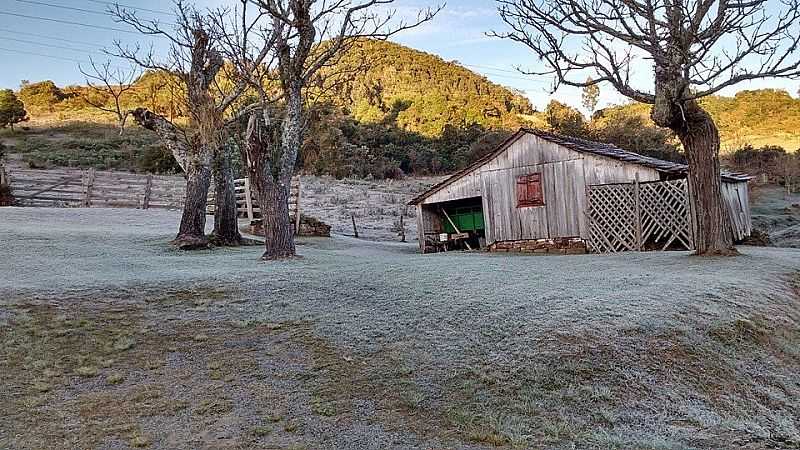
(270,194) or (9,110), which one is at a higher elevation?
(9,110)

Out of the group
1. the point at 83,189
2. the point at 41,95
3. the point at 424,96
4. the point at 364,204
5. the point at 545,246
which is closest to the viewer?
the point at 545,246

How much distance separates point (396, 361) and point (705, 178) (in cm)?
974

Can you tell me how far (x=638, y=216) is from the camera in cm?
1667

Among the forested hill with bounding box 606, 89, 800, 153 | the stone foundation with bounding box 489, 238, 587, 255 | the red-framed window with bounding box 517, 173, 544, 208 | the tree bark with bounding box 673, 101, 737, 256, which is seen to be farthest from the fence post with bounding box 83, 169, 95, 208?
the forested hill with bounding box 606, 89, 800, 153

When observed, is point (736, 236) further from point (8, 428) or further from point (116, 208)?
point (116, 208)

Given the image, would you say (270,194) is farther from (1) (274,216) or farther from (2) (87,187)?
(2) (87,187)

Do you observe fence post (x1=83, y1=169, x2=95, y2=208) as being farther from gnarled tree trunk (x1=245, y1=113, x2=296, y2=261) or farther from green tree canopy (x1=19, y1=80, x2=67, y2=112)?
green tree canopy (x1=19, y1=80, x2=67, y2=112)

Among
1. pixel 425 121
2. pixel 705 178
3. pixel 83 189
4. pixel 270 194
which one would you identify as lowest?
pixel 705 178

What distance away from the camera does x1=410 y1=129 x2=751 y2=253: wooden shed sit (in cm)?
1653

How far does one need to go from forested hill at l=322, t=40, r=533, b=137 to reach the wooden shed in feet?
98.8

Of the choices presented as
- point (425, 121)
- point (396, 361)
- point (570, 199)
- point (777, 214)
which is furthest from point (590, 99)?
point (396, 361)

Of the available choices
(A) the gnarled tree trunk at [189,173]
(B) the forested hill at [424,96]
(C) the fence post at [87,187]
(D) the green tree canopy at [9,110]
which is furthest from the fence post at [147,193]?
(D) the green tree canopy at [9,110]

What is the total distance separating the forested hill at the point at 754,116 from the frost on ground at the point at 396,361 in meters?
41.8

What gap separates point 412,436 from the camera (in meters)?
4.54
